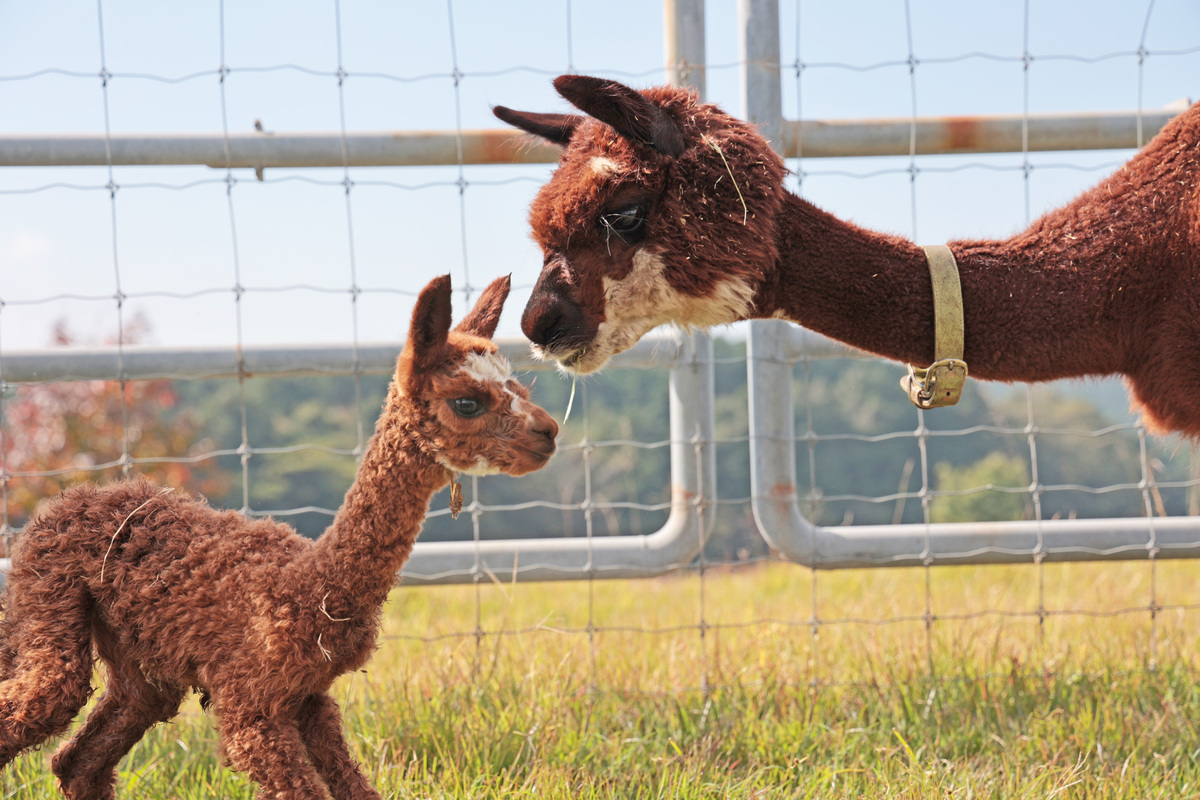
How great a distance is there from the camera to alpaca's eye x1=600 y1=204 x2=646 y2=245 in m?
1.90

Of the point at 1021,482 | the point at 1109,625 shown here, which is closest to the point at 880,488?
the point at 1021,482

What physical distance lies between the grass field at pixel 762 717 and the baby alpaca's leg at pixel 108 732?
40cm

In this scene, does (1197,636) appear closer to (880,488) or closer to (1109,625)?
(1109,625)

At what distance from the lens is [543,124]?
7.00 feet

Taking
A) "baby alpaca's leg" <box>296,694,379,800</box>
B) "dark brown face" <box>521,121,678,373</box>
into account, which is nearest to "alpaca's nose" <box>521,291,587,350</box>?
"dark brown face" <box>521,121,678,373</box>

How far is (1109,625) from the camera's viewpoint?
3.98 m

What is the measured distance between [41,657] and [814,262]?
1842 mm

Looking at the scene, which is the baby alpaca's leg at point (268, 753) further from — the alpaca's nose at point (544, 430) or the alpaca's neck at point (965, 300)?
the alpaca's neck at point (965, 300)

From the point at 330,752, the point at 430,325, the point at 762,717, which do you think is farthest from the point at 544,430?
the point at 762,717

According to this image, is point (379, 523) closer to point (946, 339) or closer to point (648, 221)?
point (648, 221)

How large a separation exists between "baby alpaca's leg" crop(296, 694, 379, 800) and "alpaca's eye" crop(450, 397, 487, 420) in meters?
0.71

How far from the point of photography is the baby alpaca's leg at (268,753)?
1.72m

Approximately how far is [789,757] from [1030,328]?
4.75 feet

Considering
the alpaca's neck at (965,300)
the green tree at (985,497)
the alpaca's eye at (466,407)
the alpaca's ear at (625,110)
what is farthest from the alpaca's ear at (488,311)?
the green tree at (985,497)
